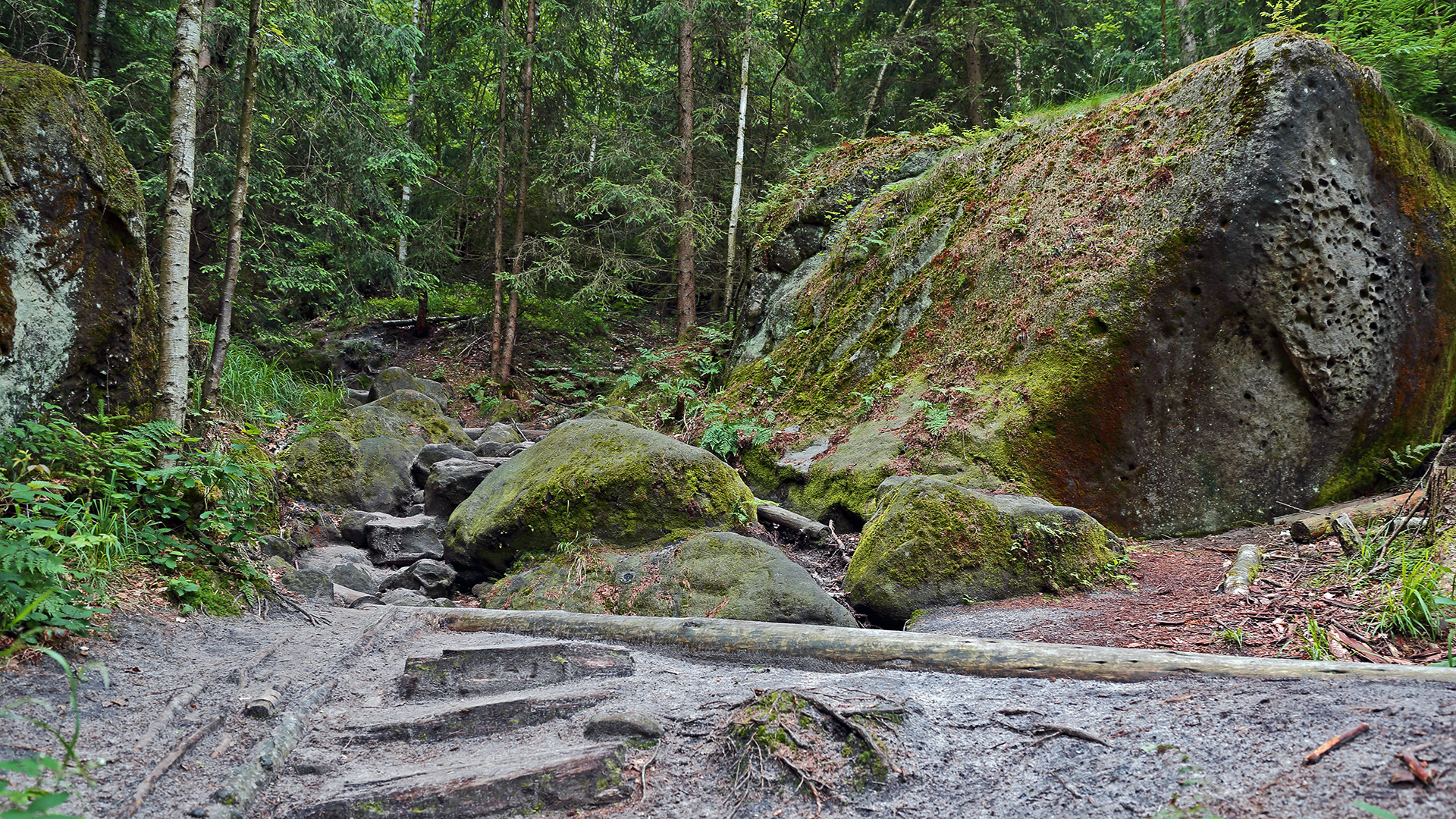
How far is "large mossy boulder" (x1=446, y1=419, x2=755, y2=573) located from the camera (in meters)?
6.15

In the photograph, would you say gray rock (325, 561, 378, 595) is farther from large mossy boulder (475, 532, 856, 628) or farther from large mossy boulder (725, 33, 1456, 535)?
large mossy boulder (725, 33, 1456, 535)

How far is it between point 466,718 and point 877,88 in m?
16.3

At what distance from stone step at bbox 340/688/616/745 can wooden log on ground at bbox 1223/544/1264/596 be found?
4.03 metres

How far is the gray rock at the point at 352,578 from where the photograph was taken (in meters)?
6.58

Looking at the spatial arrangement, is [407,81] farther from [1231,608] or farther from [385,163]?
[1231,608]

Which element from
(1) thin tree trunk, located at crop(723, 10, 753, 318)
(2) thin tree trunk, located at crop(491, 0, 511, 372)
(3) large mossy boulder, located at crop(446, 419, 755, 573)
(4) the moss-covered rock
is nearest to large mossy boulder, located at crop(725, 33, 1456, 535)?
(3) large mossy boulder, located at crop(446, 419, 755, 573)

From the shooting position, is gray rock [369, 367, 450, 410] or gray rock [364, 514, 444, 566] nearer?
gray rock [364, 514, 444, 566]

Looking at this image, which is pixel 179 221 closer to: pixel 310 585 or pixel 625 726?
pixel 310 585

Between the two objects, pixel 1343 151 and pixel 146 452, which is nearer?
pixel 146 452

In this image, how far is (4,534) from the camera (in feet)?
10.9

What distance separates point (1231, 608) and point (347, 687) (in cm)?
503

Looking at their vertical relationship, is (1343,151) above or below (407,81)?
below

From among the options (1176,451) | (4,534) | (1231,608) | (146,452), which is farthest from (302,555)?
(1176,451)

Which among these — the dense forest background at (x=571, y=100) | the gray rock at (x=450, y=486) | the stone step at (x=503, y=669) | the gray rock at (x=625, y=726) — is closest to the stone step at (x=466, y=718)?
the stone step at (x=503, y=669)
